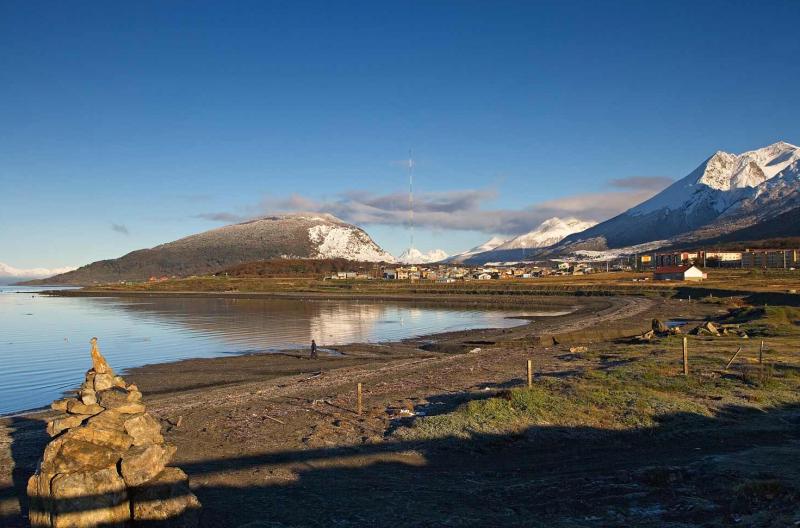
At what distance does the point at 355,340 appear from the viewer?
55.1m

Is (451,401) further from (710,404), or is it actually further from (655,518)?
(655,518)

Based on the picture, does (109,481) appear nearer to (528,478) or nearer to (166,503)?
(166,503)

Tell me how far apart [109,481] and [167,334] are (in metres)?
54.2

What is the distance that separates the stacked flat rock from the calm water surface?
18.9m

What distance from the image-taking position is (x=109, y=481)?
37.2 ft

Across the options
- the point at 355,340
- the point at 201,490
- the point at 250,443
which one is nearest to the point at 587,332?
the point at 355,340

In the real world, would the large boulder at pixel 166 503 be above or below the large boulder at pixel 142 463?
below

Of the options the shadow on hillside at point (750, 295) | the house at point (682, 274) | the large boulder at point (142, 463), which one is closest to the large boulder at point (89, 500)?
the large boulder at point (142, 463)

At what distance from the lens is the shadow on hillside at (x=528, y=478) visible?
12562 millimetres

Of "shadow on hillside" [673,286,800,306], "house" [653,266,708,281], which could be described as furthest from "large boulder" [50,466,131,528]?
"house" [653,266,708,281]

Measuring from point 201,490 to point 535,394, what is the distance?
472 inches

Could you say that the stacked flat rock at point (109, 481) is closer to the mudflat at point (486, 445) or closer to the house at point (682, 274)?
the mudflat at point (486, 445)

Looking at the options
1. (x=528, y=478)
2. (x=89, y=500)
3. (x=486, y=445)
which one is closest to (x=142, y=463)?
(x=89, y=500)

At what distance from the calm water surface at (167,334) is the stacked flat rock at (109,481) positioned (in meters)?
18.9
